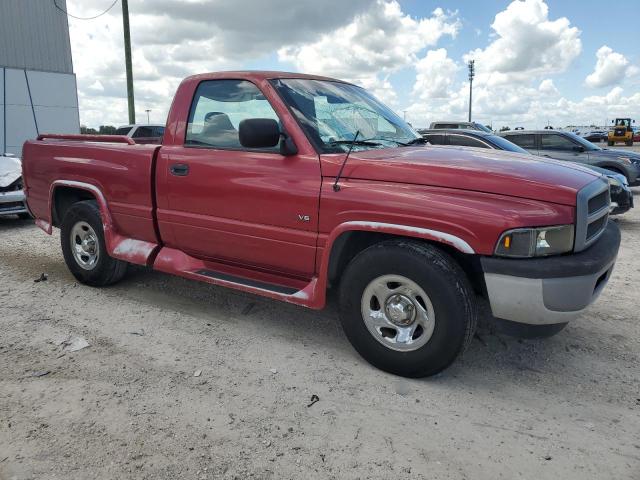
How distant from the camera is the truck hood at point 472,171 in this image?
2.86 metres

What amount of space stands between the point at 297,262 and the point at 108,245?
6.73 feet

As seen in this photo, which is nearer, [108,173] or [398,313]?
[398,313]

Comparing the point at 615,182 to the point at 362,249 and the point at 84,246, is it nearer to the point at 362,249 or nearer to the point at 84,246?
the point at 362,249

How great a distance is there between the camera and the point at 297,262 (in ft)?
11.8

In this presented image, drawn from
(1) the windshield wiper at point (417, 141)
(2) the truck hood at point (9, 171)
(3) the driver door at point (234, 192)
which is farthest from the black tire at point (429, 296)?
(2) the truck hood at point (9, 171)

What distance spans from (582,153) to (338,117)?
931 cm

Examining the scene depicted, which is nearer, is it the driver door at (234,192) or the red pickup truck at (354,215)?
the red pickup truck at (354,215)

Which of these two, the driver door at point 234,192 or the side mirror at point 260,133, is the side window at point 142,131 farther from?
the side mirror at point 260,133

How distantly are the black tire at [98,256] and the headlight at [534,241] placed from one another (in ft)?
11.8

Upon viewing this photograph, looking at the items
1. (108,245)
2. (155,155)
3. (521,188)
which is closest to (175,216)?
(155,155)

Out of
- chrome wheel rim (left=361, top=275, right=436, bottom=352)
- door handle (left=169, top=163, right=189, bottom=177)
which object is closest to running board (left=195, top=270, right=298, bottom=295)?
chrome wheel rim (left=361, top=275, right=436, bottom=352)

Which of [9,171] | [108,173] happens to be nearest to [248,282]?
[108,173]

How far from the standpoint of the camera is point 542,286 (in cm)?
280

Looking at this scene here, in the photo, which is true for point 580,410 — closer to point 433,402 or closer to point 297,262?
point 433,402
